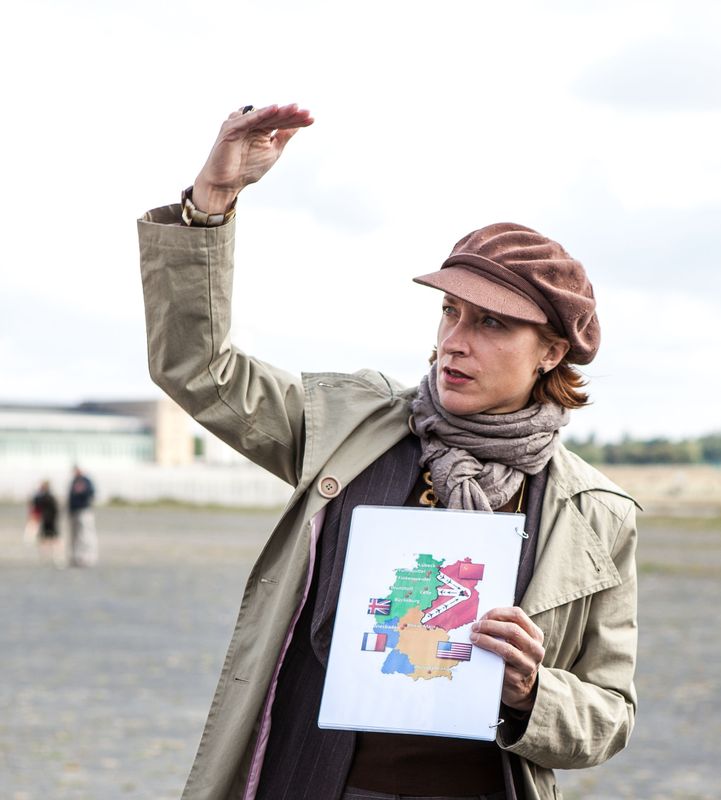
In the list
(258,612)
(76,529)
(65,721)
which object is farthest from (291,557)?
(76,529)

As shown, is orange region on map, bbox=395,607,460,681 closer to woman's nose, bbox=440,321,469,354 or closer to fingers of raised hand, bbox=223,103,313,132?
woman's nose, bbox=440,321,469,354

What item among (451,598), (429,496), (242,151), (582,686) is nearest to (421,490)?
(429,496)

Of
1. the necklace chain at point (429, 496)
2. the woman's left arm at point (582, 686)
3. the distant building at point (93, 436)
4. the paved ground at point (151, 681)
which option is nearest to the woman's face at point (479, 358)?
the necklace chain at point (429, 496)

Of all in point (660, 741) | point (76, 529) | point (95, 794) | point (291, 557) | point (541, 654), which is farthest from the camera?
point (76, 529)

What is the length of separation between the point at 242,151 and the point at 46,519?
886 inches

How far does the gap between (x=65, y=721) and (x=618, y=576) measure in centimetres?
736

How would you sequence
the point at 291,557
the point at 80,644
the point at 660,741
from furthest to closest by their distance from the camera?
the point at 80,644 < the point at 660,741 < the point at 291,557

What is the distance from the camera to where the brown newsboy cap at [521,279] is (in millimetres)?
2686

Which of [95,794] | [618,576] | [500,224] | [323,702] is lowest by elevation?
[95,794]

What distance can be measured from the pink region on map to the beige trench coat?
0.42ft

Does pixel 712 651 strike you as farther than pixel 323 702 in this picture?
Yes

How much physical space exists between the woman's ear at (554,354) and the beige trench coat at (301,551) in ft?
0.73

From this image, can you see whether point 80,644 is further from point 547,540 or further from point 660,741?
point 547,540

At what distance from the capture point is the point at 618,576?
274 centimetres
